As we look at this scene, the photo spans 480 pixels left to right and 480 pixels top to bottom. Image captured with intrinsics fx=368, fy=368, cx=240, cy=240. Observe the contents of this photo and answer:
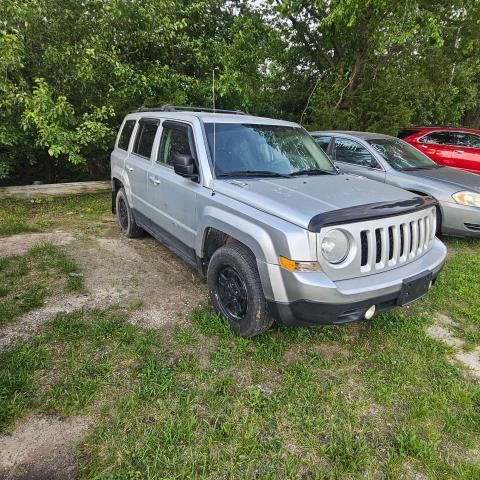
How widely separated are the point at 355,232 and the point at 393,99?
32.1ft

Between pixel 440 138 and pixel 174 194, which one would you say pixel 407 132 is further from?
pixel 174 194

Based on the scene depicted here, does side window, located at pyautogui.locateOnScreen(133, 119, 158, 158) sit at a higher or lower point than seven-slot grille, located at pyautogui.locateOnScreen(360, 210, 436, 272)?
higher

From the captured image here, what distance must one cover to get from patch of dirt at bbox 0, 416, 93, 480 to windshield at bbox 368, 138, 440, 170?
216 inches

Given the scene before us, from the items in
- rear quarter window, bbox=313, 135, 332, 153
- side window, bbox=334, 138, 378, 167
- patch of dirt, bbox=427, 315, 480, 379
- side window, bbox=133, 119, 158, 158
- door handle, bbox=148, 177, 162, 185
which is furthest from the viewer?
rear quarter window, bbox=313, 135, 332, 153

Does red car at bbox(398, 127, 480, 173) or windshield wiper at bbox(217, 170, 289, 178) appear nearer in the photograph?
windshield wiper at bbox(217, 170, 289, 178)

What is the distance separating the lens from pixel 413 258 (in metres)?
2.89

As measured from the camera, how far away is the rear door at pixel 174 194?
351 cm

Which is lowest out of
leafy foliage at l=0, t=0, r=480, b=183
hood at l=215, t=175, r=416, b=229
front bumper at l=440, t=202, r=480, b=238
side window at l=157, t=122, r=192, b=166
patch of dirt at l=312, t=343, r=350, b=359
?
patch of dirt at l=312, t=343, r=350, b=359

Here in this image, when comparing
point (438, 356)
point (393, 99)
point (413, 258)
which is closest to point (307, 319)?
point (413, 258)

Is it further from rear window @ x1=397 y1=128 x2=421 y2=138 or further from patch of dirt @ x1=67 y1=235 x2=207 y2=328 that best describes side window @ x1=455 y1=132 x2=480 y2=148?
patch of dirt @ x1=67 y1=235 x2=207 y2=328

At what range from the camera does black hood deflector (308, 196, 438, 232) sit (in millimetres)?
2396

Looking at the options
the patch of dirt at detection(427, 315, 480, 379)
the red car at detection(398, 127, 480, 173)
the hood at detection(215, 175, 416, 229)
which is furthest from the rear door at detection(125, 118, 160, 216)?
the red car at detection(398, 127, 480, 173)

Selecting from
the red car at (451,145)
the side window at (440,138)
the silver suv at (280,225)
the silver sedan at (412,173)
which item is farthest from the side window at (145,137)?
the side window at (440,138)

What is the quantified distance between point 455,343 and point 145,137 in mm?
3992
